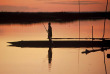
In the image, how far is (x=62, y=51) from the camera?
2519 centimetres

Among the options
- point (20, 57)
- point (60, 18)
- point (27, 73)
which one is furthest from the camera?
point (60, 18)

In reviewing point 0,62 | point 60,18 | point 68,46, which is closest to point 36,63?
point 0,62

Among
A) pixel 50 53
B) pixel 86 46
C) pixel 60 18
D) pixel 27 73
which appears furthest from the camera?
pixel 60 18

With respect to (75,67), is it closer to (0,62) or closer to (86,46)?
(0,62)

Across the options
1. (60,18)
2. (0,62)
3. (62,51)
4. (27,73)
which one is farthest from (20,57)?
(60,18)

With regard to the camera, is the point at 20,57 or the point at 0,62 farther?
the point at 20,57

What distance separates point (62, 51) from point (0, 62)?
485cm

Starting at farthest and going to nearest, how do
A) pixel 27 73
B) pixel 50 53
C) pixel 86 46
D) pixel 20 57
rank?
pixel 86 46 → pixel 50 53 → pixel 20 57 → pixel 27 73

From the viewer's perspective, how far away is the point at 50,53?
2459 centimetres

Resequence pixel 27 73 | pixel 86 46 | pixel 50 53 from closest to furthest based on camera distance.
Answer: pixel 27 73 < pixel 50 53 < pixel 86 46

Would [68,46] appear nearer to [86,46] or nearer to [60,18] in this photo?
[86,46]

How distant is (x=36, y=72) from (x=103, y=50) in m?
6.10

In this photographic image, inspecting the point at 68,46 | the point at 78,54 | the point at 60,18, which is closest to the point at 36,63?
the point at 78,54

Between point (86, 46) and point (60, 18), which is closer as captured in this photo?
point (86, 46)
